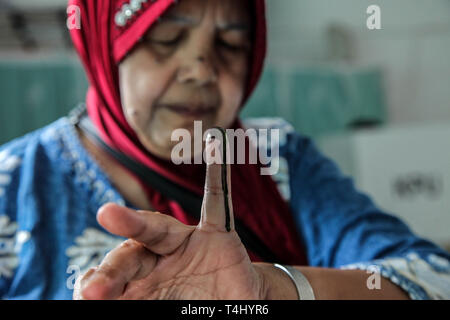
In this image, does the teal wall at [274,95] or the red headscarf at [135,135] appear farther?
the teal wall at [274,95]

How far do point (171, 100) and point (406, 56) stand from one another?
2504mm

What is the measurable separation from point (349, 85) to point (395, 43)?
613mm

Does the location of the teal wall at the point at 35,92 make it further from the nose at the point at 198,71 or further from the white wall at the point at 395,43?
the white wall at the point at 395,43

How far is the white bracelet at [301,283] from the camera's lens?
1.61 feet

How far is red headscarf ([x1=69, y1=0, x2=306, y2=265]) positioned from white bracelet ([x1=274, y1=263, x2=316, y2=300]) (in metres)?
0.14

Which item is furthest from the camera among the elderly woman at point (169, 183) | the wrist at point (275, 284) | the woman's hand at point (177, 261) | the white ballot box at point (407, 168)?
the white ballot box at point (407, 168)

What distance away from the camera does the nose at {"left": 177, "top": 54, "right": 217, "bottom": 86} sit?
23.9 inches

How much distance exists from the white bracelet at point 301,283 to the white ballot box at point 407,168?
168 cm

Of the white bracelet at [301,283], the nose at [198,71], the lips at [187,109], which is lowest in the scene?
the white bracelet at [301,283]

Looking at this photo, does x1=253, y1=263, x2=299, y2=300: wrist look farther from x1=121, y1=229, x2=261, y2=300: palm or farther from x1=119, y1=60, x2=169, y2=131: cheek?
x1=119, y1=60, x2=169, y2=131: cheek

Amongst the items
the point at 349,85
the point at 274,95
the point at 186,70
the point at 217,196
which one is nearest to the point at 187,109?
the point at 186,70

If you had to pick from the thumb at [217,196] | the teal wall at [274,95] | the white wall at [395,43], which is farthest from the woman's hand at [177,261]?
the white wall at [395,43]

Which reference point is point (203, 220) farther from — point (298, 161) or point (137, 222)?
point (298, 161)

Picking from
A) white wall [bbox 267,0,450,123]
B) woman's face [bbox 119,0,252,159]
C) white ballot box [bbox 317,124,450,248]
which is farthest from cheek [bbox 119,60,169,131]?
white wall [bbox 267,0,450,123]
